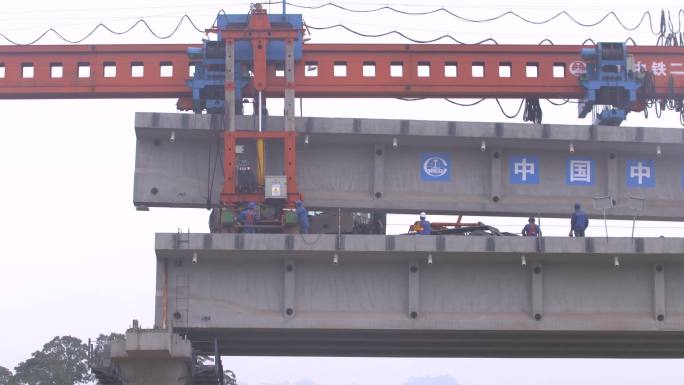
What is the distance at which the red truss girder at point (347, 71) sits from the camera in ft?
124

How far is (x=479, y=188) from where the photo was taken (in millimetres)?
33562

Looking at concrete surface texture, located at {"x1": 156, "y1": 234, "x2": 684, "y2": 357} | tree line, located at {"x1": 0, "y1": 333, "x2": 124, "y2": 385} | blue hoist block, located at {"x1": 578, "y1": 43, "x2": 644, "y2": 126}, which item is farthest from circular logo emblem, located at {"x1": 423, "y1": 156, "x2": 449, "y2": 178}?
tree line, located at {"x1": 0, "y1": 333, "x2": 124, "y2": 385}

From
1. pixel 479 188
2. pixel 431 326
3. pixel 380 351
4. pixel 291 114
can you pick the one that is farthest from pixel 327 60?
pixel 431 326

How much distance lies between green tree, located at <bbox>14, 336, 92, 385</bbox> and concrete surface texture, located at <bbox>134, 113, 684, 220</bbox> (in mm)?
33966

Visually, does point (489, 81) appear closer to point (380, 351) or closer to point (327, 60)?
point (327, 60)

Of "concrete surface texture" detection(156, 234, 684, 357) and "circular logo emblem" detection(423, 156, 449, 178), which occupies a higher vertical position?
"circular logo emblem" detection(423, 156, 449, 178)

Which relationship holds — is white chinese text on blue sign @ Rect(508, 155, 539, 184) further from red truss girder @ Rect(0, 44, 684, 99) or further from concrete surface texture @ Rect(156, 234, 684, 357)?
concrete surface texture @ Rect(156, 234, 684, 357)

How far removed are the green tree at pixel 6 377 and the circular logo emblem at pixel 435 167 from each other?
38991 mm

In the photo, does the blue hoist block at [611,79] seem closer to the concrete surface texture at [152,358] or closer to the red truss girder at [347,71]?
the red truss girder at [347,71]

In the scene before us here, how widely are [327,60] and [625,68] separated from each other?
30.5ft

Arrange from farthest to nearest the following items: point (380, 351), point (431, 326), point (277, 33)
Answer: point (277, 33)
point (380, 351)
point (431, 326)

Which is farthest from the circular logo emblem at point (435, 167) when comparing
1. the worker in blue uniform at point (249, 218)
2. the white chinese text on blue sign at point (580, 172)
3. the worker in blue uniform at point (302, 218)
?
the worker in blue uniform at point (249, 218)

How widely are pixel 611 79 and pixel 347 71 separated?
27.0 feet

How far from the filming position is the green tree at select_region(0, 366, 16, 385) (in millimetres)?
65625
